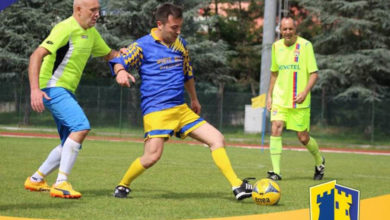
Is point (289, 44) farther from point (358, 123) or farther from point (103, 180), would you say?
point (358, 123)

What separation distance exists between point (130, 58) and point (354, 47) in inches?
1070

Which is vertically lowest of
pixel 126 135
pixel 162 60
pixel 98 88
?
pixel 126 135

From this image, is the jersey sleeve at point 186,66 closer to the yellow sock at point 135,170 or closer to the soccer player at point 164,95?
the soccer player at point 164,95

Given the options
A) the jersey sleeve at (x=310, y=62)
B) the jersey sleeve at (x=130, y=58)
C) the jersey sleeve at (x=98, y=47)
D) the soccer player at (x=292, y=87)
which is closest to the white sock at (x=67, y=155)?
the jersey sleeve at (x=130, y=58)

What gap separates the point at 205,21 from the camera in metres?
32.4

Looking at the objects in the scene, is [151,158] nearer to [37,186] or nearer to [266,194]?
[266,194]

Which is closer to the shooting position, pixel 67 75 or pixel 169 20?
pixel 169 20

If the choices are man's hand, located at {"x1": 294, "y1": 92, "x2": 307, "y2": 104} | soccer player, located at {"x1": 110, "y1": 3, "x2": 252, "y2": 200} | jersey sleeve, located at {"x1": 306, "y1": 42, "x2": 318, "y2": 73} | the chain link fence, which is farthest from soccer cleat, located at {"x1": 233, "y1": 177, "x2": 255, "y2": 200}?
the chain link fence

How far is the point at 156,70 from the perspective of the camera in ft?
24.0

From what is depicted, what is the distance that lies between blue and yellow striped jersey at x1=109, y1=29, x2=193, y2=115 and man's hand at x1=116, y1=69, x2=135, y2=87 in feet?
0.93

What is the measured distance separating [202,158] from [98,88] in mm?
13487

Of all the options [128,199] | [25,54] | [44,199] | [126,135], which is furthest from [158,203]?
[25,54]

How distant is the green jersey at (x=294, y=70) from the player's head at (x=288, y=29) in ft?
0.31

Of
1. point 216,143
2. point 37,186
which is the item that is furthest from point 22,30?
point 216,143
